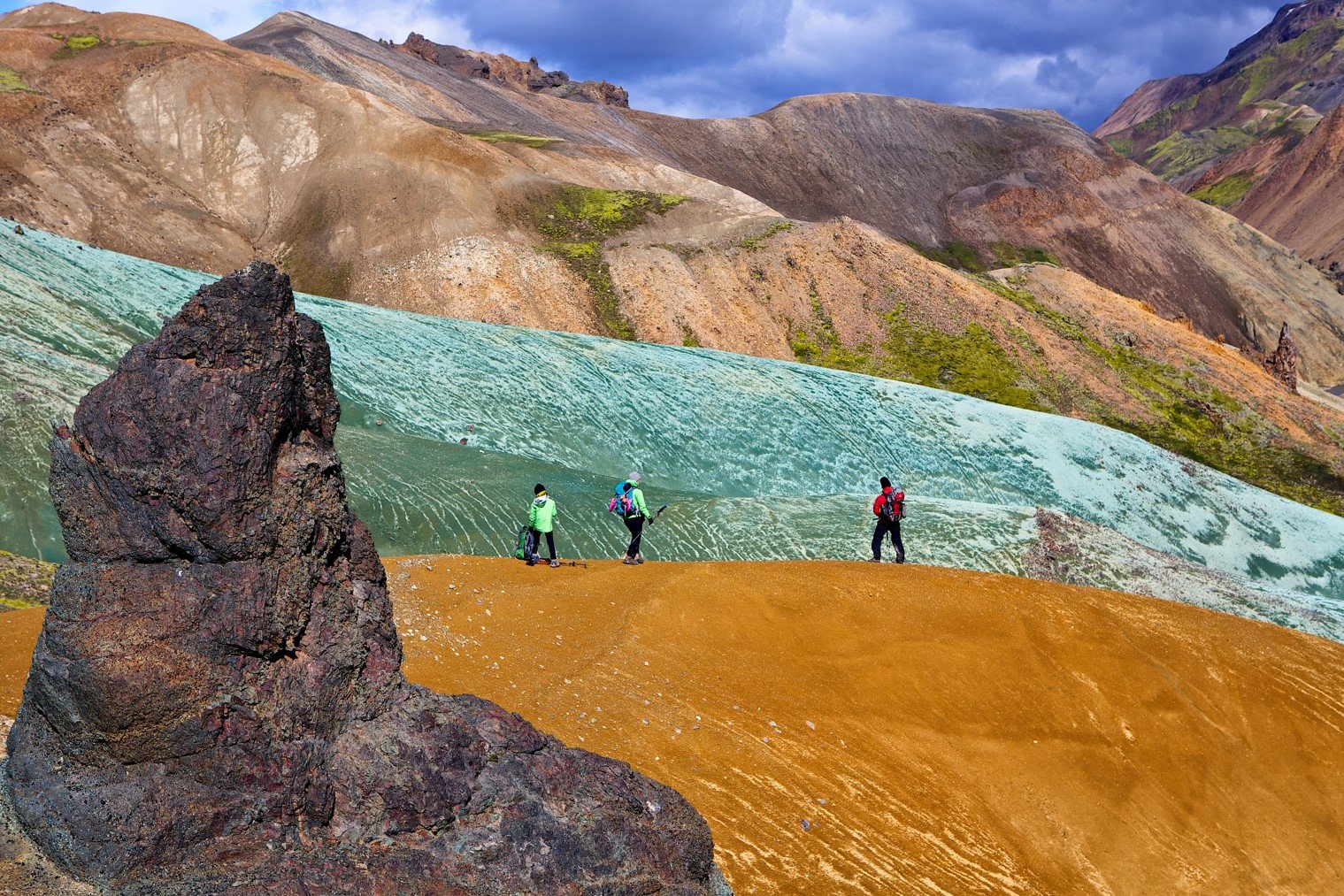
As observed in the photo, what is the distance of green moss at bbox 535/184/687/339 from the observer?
130ft

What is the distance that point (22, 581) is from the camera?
1282 cm

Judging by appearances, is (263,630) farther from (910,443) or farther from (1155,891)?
(910,443)

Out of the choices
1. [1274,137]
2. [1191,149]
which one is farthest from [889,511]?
[1191,149]

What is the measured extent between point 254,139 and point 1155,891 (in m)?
47.4

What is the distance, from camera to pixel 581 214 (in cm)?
4394

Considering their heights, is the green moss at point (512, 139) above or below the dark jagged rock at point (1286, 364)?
above

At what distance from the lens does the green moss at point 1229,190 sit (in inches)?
4862

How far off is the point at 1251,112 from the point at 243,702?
636ft

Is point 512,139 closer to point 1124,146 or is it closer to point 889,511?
point 889,511

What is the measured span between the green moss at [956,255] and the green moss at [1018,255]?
4.65 ft

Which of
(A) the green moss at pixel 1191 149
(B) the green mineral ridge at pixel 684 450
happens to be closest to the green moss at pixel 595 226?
(B) the green mineral ridge at pixel 684 450

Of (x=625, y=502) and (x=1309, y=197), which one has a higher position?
A: (x=1309, y=197)

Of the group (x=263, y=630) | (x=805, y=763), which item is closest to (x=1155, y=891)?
(x=805, y=763)

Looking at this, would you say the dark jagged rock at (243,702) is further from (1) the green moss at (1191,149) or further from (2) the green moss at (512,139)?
(1) the green moss at (1191,149)
